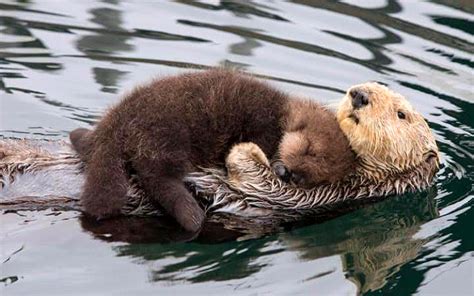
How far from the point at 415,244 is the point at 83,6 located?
446cm

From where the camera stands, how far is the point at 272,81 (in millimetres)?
7613

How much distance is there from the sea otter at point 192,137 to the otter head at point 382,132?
93mm

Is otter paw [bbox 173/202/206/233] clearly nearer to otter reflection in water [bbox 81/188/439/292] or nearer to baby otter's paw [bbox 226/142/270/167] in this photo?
otter reflection in water [bbox 81/188/439/292]

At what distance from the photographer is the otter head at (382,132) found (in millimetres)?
5719

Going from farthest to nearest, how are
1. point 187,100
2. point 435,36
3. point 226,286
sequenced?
point 435,36, point 187,100, point 226,286

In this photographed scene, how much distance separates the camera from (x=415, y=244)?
5586 mm

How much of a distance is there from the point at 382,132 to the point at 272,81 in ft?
6.47

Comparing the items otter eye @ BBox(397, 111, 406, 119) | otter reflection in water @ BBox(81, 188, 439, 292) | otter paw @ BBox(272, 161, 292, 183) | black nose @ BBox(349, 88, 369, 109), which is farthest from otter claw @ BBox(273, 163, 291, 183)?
otter eye @ BBox(397, 111, 406, 119)

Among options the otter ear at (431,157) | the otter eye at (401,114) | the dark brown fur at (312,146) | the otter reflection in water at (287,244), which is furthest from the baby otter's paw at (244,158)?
the otter ear at (431,157)

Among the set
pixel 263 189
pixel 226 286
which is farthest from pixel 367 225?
pixel 226 286

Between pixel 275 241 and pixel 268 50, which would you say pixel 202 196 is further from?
pixel 268 50

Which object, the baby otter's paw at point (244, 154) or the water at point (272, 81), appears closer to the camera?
the water at point (272, 81)

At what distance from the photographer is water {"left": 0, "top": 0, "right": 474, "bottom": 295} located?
5086mm

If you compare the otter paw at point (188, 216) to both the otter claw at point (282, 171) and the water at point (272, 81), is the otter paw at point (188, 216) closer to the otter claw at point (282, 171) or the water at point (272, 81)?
the water at point (272, 81)
